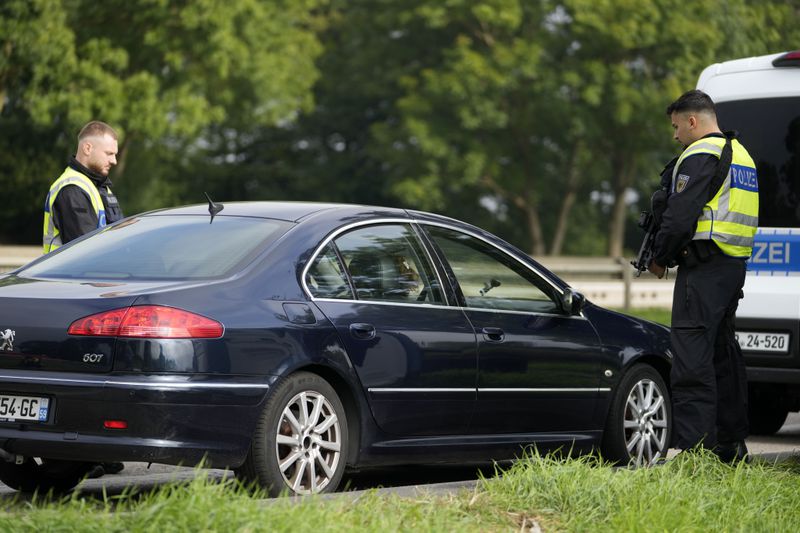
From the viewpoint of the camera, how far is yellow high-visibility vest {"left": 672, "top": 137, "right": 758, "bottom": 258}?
7324 millimetres

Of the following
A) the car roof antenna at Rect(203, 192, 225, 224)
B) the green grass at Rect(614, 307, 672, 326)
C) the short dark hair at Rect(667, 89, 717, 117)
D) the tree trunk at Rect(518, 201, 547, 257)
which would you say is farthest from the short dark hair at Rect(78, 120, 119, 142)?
the tree trunk at Rect(518, 201, 547, 257)

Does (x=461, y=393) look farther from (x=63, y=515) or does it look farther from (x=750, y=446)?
(x=750, y=446)

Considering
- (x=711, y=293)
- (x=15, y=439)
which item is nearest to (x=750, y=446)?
(x=711, y=293)

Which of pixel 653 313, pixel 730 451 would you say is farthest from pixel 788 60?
pixel 653 313

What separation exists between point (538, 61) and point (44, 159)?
1525 centimetres

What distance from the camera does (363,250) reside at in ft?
22.9

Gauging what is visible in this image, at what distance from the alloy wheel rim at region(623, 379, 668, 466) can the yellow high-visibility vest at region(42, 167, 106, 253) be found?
125 inches

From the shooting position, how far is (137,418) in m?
5.81

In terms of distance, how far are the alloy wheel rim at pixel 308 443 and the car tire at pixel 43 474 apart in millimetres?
1354

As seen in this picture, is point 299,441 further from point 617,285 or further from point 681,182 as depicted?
point 617,285

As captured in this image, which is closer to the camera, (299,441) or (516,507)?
(516,507)

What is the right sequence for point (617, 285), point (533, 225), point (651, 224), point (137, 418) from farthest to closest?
point (533, 225), point (617, 285), point (651, 224), point (137, 418)

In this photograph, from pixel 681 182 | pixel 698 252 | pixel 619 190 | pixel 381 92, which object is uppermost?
pixel 381 92

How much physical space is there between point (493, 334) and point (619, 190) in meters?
42.4
